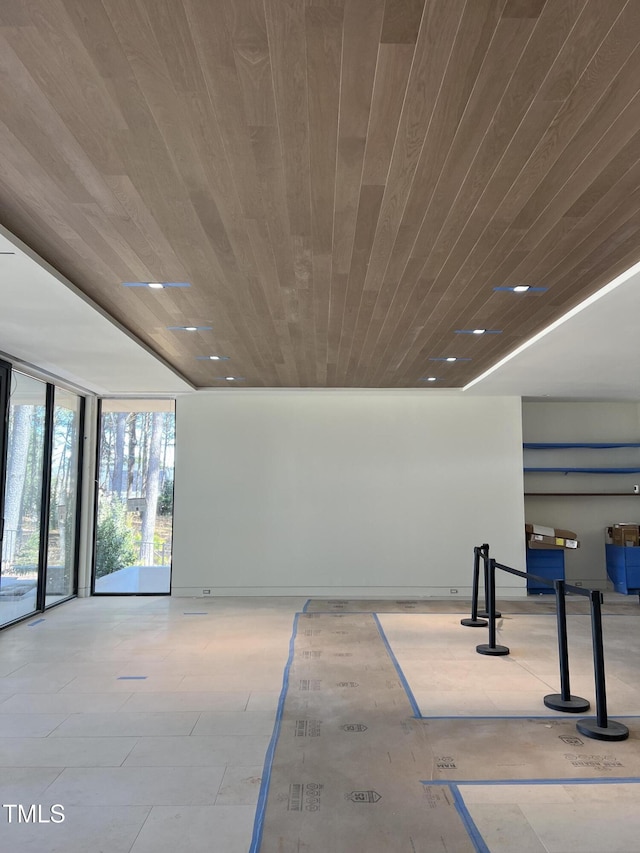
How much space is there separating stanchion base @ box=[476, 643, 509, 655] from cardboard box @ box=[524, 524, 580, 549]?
3254mm

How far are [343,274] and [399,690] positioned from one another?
2.90 m

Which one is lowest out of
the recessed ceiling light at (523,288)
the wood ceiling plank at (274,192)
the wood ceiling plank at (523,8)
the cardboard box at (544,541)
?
the cardboard box at (544,541)

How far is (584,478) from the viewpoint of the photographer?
940 cm

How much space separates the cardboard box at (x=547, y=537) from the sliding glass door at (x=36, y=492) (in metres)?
6.15

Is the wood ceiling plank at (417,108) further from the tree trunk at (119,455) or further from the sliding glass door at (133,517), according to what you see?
the tree trunk at (119,455)

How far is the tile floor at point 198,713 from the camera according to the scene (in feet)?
8.74

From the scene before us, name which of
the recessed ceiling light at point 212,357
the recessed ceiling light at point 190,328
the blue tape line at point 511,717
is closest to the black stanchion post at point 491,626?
the blue tape line at point 511,717

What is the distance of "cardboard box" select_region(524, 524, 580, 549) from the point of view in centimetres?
856

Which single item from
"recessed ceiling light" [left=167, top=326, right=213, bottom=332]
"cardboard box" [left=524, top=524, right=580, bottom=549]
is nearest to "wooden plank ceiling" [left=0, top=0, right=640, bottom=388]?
"recessed ceiling light" [left=167, top=326, right=213, bottom=332]

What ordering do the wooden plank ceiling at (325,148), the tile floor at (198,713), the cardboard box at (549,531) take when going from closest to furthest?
the wooden plank ceiling at (325,148)
the tile floor at (198,713)
the cardboard box at (549,531)

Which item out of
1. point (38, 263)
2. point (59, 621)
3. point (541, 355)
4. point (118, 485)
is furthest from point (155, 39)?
point (118, 485)

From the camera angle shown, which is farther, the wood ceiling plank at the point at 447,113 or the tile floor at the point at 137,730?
the tile floor at the point at 137,730

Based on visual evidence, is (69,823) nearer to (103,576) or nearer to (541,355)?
(541,355)

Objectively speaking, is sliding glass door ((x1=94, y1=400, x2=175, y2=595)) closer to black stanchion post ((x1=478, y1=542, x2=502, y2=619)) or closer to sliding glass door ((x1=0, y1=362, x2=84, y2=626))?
sliding glass door ((x1=0, y1=362, x2=84, y2=626))
